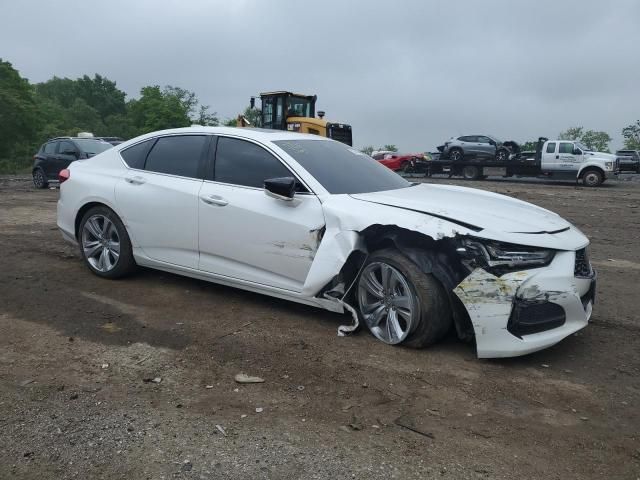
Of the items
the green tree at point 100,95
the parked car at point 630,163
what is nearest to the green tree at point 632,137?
the parked car at point 630,163

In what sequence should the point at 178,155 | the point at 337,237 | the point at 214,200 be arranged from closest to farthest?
the point at 337,237 < the point at 214,200 < the point at 178,155

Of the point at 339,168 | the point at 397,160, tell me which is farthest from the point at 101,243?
the point at 397,160

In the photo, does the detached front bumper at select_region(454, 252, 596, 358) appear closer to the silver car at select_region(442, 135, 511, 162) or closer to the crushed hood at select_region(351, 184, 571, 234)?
the crushed hood at select_region(351, 184, 571, 234)

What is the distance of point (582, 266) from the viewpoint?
163 inches

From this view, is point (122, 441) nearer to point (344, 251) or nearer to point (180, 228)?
point (344, 251)

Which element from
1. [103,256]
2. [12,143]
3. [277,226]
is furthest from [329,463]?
[12,143]

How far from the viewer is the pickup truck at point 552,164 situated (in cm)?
2289

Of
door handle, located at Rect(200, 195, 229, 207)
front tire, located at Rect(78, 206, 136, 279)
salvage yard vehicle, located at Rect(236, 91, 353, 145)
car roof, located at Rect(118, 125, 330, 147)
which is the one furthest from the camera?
salvage yard vehicle, located at Rect(236, 91, 353, 145)

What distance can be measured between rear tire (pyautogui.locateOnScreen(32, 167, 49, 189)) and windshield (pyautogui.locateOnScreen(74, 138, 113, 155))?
1.98 meters

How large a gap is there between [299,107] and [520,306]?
19.0 metres

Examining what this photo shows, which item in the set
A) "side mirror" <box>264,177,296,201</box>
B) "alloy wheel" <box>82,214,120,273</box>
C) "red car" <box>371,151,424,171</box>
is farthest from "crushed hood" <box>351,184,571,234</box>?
"red car" <box>371,151,424,171</box>

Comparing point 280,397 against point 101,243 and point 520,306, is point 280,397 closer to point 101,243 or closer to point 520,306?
point 520,306

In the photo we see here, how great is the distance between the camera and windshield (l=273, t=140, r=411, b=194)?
4.76 meters

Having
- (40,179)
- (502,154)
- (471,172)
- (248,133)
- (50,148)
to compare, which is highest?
(502,154)
